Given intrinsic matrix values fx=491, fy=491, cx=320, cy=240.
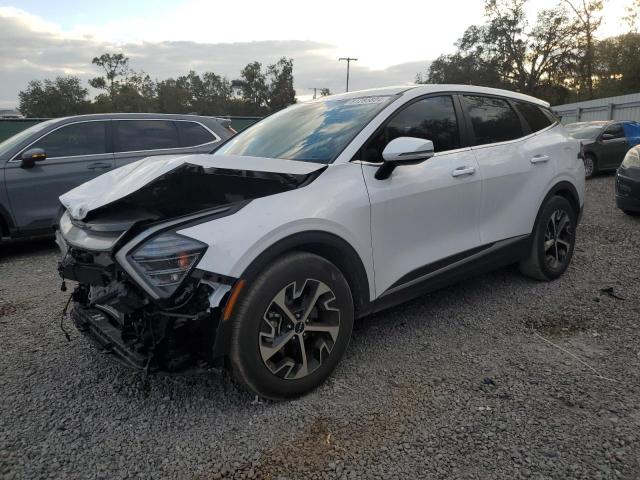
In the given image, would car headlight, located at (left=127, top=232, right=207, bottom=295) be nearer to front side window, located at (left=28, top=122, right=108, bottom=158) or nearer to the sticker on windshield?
the sticker on windshield

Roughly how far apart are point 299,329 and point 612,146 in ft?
42.5

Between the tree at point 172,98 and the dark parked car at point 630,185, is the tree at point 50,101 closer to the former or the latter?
the tree at point 172,98

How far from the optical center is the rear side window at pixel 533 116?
4355 mm

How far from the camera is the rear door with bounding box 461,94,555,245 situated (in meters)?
3.77

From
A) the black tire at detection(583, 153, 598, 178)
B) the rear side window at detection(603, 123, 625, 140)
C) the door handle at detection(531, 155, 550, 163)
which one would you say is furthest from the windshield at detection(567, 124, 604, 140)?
the door handle at detection(531, 155, 550, 163)

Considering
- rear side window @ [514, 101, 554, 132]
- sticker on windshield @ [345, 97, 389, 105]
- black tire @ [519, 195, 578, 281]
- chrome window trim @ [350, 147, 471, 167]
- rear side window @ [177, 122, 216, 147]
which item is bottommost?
black tire @ [519, 195, 578, 281]

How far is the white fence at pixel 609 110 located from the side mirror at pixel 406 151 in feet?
65.3

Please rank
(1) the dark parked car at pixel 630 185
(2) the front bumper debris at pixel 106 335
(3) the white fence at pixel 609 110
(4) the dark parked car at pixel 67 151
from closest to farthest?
(2) the front bumper debris at pixel 106 335 → (4) the dark parked car at pixel 67 151 → (1) the dark parked car at pixel 630 185 → (3) the white fence at pixel 609 110

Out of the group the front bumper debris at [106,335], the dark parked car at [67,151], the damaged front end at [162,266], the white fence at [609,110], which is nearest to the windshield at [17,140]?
the dark parked car at [67,151]

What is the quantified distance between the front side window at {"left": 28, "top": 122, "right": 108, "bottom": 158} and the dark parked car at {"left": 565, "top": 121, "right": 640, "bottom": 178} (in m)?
11.3

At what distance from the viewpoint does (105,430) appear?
249 centimetres

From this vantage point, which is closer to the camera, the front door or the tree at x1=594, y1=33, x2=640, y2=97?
the front door

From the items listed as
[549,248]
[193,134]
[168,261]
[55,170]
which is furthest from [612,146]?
[168,261]

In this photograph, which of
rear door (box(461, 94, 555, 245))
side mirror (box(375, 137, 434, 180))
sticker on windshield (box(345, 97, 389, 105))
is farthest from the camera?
rear door (box(461, 94, 555, 245))
